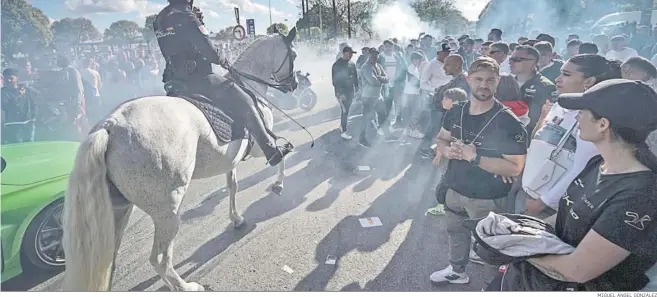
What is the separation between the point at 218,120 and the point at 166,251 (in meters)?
1.18

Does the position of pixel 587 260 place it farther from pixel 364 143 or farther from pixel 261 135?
pixel 364 143

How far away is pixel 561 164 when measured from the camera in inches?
84.9

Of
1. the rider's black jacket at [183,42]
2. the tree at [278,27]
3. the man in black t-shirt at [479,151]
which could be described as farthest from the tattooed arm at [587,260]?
the tree at [278,27]

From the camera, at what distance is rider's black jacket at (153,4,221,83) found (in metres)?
3.25

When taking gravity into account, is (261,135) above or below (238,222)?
above

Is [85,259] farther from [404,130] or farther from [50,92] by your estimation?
[404,130]

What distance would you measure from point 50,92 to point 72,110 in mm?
466

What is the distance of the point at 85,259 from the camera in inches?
97.3

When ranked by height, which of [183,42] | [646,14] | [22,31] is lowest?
[183,42]

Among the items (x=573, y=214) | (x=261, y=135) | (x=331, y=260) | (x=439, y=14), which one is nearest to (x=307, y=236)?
(x=331, y=260)

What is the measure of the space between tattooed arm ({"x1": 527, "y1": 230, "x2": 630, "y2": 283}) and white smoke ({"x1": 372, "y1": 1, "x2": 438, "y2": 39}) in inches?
1329

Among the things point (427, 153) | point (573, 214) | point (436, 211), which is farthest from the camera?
point (427, 153)

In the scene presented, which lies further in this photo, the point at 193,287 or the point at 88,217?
the point at 193,287

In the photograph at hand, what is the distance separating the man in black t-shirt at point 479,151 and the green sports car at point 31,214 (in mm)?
3092
